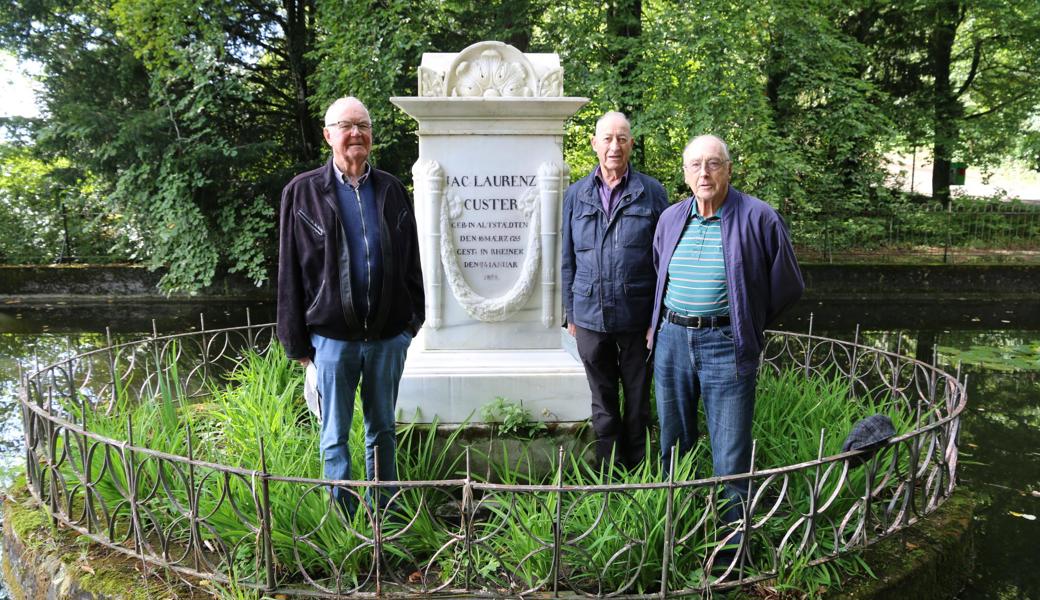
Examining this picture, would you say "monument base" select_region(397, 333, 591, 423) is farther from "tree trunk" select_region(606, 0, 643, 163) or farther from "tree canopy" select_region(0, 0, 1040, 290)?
"tree trunk" select_region(606, 0, 643, 163)

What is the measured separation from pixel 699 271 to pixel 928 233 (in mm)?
13071

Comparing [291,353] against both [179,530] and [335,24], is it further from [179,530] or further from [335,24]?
[335,24]

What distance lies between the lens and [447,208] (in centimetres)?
388

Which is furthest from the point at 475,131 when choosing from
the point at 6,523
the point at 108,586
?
the point at 6,523

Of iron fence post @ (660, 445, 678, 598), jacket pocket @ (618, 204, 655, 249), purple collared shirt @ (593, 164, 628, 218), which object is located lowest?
iron fence post @ (660, 445, 678, 598)

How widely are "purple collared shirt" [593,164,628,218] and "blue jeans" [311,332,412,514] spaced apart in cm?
107

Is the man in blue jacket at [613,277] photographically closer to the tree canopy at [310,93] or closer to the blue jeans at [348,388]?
the blue jeans at [348,388]

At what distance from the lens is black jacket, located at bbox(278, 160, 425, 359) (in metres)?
2.82

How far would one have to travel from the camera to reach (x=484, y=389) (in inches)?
148

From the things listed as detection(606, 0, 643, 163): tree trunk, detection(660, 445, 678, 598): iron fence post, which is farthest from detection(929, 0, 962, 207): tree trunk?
detection(660, 445, 678, 598): iron fence post

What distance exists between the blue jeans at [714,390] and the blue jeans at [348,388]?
43.0 inches

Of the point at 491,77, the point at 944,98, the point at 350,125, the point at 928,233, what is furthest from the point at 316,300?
the point at 944,98

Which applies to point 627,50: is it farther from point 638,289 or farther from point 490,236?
point 638,289

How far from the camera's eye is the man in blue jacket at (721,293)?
2.78m
